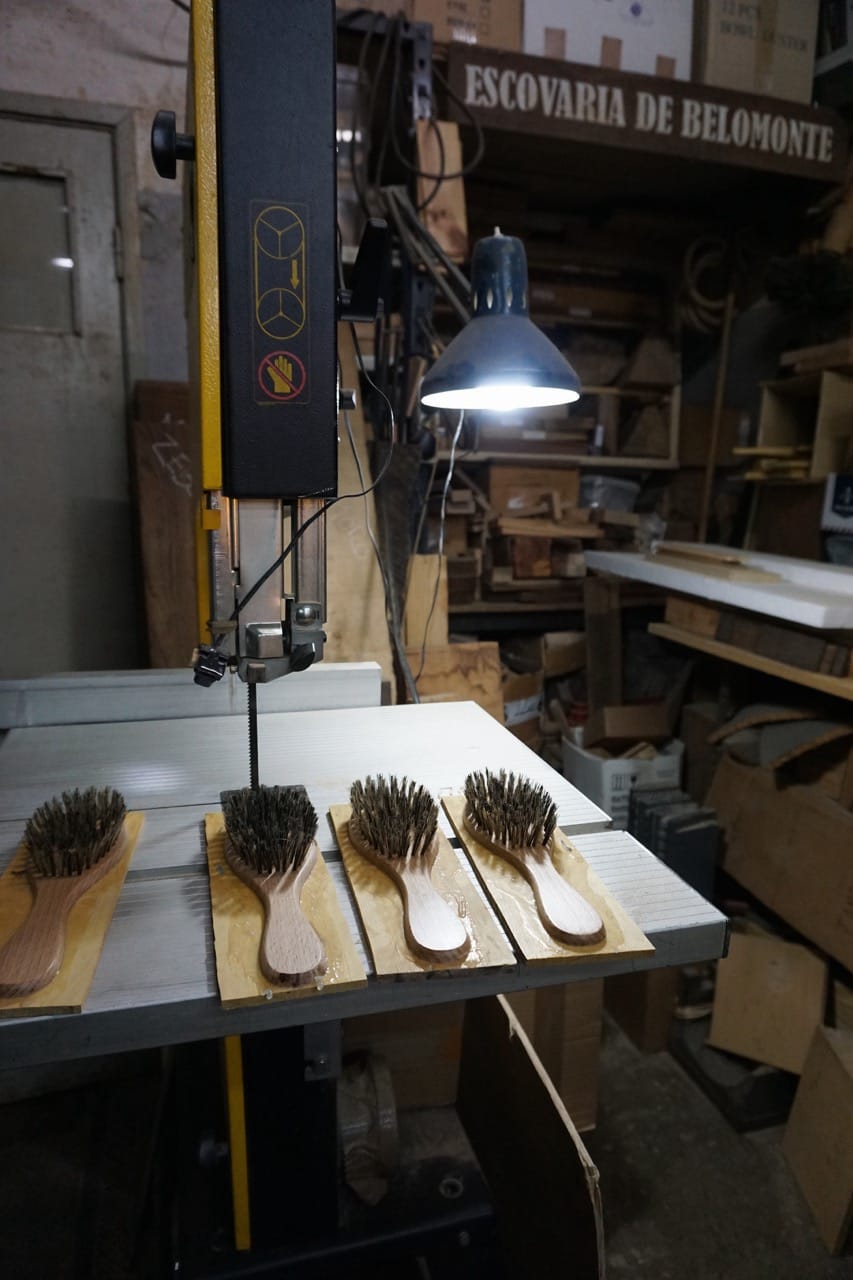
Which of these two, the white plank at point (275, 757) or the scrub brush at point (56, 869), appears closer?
the scrub brush at point (56, 869)

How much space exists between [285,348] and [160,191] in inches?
71.8

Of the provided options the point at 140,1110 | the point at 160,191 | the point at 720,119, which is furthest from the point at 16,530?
the point at 720,119

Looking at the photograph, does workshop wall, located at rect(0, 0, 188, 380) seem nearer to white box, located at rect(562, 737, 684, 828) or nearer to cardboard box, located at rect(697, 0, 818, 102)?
cardboard box, located at rect(697, 0, 818, 102)

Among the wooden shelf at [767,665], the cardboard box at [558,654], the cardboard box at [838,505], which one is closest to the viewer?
the wooden shelf at [767,665]

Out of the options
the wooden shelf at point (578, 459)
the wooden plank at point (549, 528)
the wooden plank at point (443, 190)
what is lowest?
the wooden plank at point (549, 528)

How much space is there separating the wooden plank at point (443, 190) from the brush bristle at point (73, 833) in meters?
1.57

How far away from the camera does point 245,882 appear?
803 mm

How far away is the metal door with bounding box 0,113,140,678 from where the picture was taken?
6.75 ft

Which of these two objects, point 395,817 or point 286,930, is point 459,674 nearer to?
point 395,817

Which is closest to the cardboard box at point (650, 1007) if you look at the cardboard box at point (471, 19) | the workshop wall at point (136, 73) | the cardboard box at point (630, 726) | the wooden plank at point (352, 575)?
the cardboard box at point (630, 726)

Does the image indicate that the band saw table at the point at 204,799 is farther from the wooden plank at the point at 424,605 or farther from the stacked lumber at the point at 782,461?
the stacked lumber at the point at 782,461

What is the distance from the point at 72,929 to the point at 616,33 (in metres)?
2.71

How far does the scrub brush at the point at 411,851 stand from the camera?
70 centimetres

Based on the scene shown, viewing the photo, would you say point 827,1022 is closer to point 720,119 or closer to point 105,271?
point 720,119
